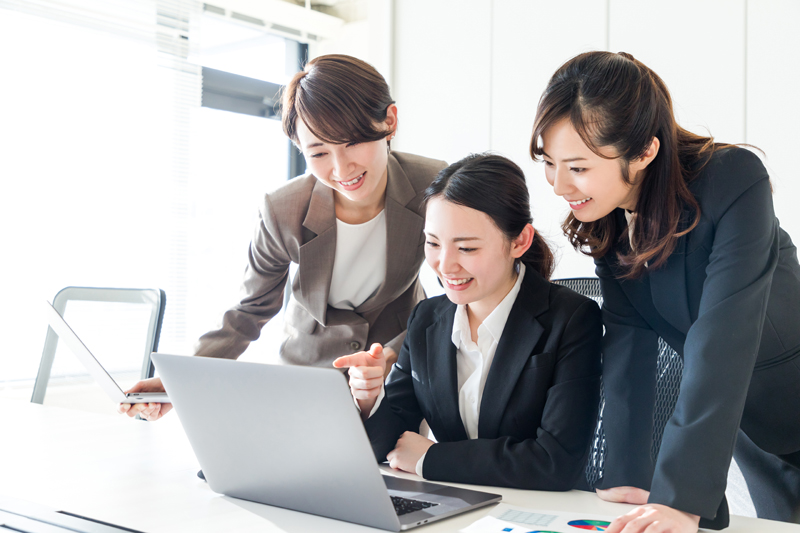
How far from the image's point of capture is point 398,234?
164cm

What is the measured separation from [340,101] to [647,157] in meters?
0.64

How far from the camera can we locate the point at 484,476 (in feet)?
3.57

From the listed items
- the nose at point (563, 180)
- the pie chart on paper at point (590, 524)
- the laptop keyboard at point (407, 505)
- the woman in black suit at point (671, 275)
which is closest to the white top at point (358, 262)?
the woman in black suit at point (671, 275)

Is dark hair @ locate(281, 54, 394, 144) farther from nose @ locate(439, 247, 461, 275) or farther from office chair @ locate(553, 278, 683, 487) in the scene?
office chair @ locate(553, 278, 683, 487)

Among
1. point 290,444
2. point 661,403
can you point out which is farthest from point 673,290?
point 290,444

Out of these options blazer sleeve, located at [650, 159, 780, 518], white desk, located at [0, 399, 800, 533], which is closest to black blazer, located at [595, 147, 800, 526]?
blazer sleeve, located at [650, 159, 780, 518]

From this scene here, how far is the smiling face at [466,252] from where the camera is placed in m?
1.32

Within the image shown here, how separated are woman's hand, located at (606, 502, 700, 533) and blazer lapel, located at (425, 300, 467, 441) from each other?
0.50m

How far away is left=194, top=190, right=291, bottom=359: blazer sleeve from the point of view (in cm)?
166

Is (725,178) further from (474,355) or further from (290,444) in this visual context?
(290,444)

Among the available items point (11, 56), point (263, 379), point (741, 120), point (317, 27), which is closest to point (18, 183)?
point (11, 56)

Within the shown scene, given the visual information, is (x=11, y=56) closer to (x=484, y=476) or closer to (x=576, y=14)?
(x=576, y=14)

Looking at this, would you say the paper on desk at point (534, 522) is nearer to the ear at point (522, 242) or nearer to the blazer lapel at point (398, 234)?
the ear at point (522, 242)

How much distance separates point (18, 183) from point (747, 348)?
298cm
